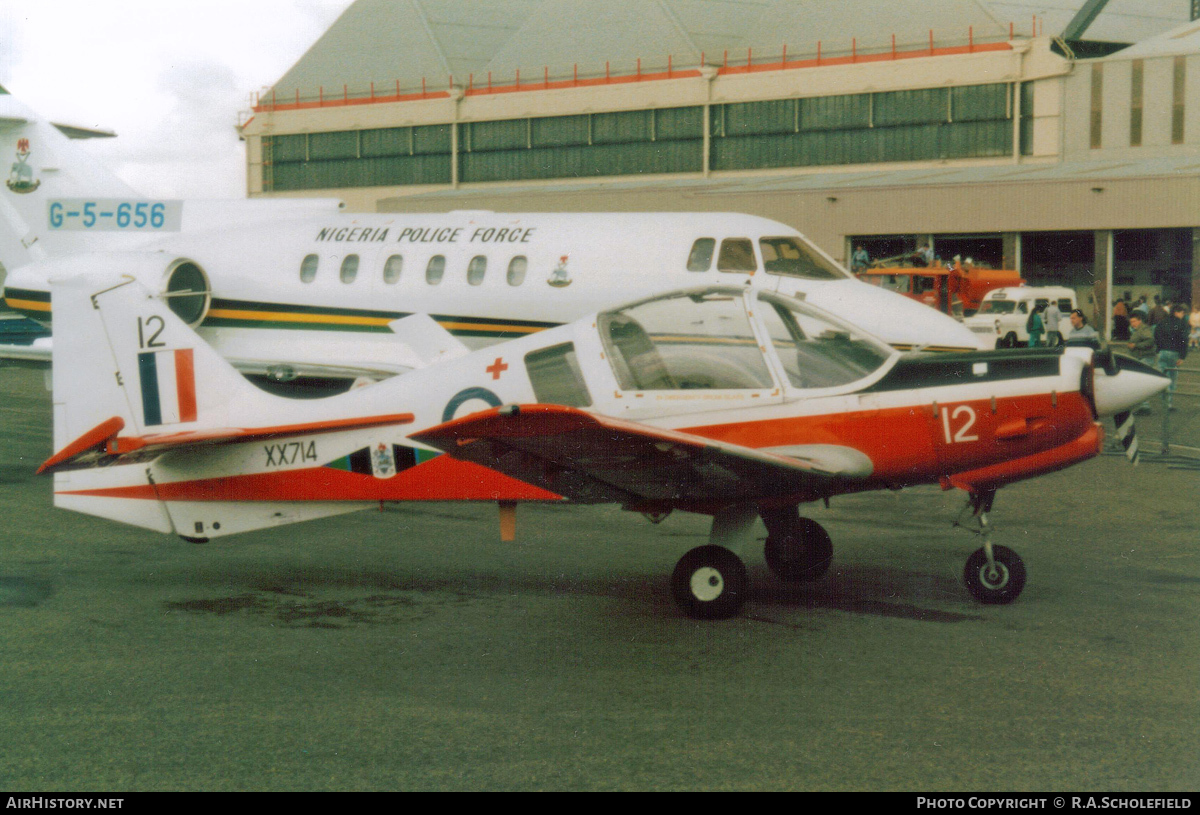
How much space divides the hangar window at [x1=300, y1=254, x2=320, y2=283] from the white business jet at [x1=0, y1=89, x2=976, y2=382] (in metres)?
0.02

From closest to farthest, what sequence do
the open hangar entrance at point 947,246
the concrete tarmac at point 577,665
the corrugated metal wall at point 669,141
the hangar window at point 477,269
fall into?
1. the concrete tarmac at point 577,665
2. the hangar window at point 477,269
3. the open hangar entrance at point 947,246
4. the corrugated metal wall at point 669,141

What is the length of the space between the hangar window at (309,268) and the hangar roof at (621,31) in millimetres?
39026

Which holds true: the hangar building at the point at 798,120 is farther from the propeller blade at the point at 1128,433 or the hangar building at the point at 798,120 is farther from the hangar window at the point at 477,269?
the propeller blade at the point at 1128,433

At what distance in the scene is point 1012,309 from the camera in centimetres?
3762

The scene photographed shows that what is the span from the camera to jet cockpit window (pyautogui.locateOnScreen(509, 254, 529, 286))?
1598 cm

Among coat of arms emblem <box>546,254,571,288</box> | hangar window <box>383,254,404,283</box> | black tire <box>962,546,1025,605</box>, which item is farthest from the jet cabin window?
hangar window <box>383,254,404,283</box>

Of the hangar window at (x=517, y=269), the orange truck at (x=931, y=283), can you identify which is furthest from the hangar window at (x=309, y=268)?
the orange truck at (x=931, y=283)

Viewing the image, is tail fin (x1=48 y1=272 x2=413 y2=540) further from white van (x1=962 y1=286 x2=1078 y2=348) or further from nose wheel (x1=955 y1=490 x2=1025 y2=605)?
white van (x1=962 y1=286 x2=1078 y2=348)

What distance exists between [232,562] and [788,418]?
15.0ft

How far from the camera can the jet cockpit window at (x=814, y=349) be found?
7.78 meters

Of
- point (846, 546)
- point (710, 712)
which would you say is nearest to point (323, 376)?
point (846, 546)

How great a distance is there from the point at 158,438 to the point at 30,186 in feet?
45.9

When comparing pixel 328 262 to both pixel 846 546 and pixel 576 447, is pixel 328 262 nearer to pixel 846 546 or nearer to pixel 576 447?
pixel 846 546

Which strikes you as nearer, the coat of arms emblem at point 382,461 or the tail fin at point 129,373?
the coat of arms emblem at point 382,461
